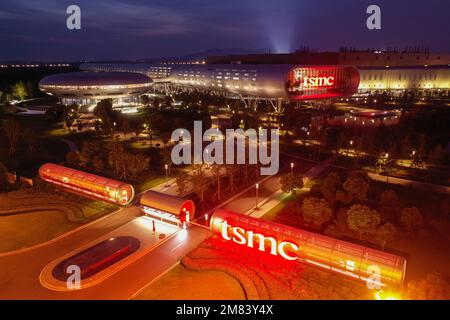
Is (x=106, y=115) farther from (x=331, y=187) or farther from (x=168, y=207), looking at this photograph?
(x=331, y=187)

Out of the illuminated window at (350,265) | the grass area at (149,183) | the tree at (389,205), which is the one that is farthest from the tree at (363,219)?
the grass area at (149,183)

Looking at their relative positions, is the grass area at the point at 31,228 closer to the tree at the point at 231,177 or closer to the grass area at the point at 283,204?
the tree at the point at 231,177

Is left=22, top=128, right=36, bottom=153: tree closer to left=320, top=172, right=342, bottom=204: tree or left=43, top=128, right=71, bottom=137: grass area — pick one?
left=43, top=128, right=71, bottom=137: grass area

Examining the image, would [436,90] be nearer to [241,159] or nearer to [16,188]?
[241,159]

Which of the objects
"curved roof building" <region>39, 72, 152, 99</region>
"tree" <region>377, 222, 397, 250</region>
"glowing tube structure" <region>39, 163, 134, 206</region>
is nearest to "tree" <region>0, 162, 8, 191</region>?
"glowing tube structure" <region>39, 163, 134, 206</region>
